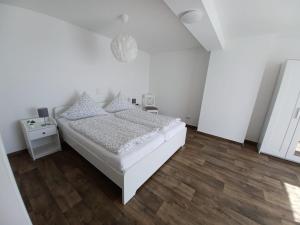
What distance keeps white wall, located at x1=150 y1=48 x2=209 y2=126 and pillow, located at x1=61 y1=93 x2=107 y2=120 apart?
8.01 feet

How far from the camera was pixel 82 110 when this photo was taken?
102 inches

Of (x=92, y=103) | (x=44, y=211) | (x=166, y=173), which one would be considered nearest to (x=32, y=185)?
(x=44, y=211)

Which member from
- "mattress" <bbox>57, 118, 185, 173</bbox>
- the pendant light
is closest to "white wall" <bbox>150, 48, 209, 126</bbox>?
"mattress" <bbox>57, 118, 185, 173</bbox>


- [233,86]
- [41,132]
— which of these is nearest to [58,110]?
[41,132]

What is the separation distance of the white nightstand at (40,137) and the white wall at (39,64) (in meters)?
0.21

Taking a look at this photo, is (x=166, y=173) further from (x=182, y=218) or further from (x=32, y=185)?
(x=32, y=185)

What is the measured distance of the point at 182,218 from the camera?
1.40 meters

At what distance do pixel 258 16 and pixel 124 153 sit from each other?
9.53 feet

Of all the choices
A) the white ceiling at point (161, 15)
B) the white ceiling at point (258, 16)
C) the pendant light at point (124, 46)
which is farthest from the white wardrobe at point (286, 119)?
the pendant light at point (124, 46)

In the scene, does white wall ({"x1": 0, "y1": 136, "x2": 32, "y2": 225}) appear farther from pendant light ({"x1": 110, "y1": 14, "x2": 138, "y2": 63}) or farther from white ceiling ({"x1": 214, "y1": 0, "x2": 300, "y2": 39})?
white ceiling ({"x1": 214, "y1": 0, "x2": 300, "y2": 39})

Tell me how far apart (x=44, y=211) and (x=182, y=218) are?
1517 millimetres

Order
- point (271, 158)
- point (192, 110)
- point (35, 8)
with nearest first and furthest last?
point (35, 8), point (271, 158), point (192, 110)

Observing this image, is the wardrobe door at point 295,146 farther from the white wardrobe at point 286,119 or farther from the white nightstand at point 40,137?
the white nightstand at point 40,137

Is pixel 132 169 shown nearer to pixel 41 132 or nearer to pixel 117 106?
pixel 41 132
